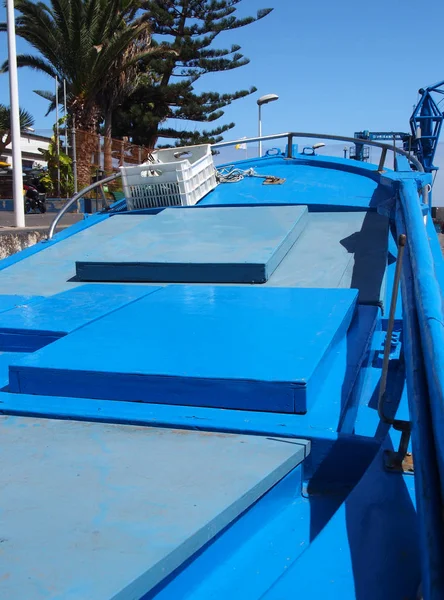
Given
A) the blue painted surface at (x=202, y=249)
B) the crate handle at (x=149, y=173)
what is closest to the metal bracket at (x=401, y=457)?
the blue painted surface at (x=202, y=249)

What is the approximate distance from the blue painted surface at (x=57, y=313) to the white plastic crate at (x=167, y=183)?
1.67 meters

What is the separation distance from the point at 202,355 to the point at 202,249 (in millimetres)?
1487

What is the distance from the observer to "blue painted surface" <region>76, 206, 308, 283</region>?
3.09 metres

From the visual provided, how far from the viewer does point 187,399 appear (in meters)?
1.80

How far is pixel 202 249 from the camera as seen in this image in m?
3.35

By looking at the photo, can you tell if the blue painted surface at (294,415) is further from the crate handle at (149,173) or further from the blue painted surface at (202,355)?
the crate handle at (149,173)

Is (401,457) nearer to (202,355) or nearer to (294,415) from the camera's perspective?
(294,415)

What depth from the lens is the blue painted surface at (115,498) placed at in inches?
42.3

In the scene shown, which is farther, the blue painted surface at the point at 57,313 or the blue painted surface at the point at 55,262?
the blue painted surface at the point at 55,262

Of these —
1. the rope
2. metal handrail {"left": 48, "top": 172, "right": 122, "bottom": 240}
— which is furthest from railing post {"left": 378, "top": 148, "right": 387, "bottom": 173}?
metal handrail {"left": 48, "top": 172, "right": 122, "bottom": 240}

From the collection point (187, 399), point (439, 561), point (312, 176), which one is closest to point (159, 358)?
point (187, 399)

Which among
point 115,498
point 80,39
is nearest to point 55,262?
point 115,498

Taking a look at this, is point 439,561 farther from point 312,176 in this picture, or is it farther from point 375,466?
point 312,176

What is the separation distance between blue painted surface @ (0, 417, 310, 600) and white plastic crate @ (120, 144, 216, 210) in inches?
123
